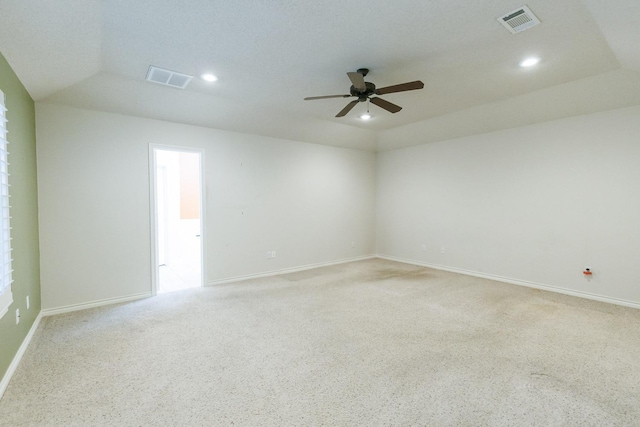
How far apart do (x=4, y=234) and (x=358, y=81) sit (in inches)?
125

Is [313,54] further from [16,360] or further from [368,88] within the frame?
[16,360]

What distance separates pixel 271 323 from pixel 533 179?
14.8 feet

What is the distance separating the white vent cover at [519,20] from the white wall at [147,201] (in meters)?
3.89

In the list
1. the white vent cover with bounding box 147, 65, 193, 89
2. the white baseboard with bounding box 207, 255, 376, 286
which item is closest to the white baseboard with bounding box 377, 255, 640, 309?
the white baseboard with bounding box 207, 255, 376, 286

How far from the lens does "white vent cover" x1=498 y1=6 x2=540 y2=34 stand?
7.33ft

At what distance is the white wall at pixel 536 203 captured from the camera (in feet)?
12.9

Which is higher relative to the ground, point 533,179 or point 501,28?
point 501,28

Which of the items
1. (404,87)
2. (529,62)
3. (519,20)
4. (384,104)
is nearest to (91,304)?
(384,104)

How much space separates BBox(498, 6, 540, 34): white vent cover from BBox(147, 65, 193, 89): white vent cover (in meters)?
3.08

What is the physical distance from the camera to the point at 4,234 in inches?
89.7

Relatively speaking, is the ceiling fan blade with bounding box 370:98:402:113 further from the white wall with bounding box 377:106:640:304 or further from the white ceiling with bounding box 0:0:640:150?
the white wall with bounding box 377:106:640:304

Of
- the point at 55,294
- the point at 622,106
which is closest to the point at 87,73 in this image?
the point at 55,294

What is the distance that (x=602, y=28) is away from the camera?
2367 mm

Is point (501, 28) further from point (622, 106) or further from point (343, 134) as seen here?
point (343, 134)
